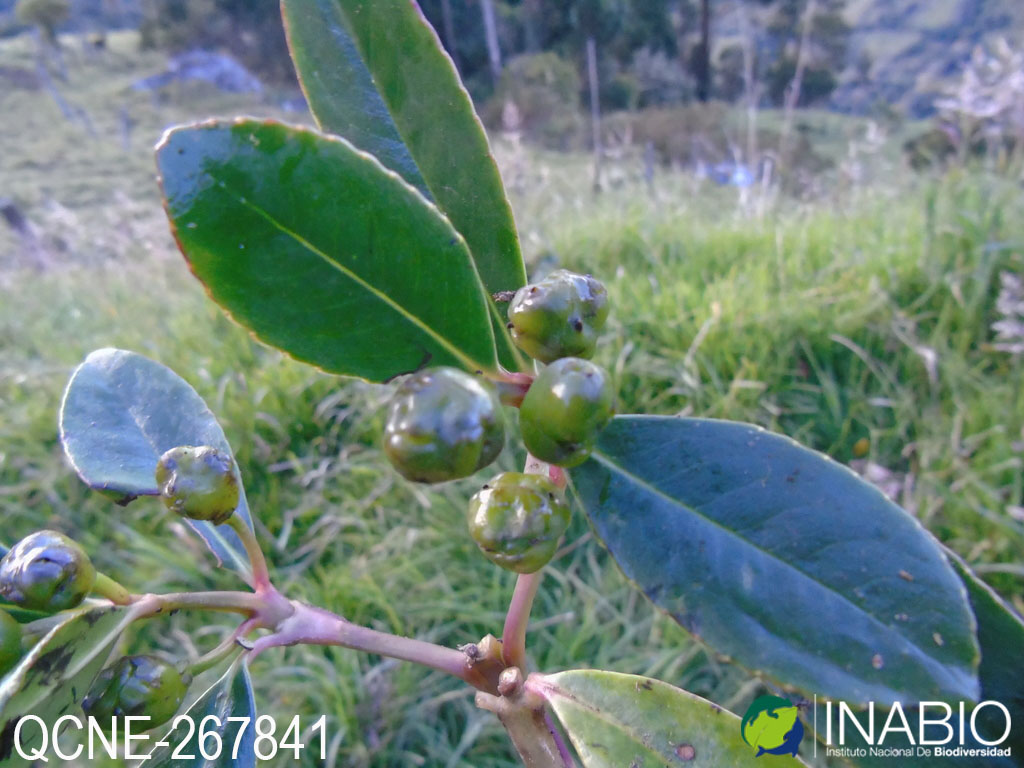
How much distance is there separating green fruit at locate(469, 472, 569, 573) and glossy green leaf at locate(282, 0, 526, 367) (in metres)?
0.11

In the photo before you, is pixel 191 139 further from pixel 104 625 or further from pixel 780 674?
pixel 780 674

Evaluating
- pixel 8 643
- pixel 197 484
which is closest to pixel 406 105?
pixel 197 484

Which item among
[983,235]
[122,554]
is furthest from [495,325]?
[983,235]

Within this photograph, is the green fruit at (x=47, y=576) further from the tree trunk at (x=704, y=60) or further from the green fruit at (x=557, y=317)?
the tree trunk at (x=704, y=60)

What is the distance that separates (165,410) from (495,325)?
0.29 metres

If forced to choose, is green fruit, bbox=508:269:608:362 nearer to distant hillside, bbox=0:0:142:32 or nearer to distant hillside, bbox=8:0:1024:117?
distant hillside, bbox=8:0:1024:117

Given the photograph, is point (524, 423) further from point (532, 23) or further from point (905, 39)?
point (905, 39)

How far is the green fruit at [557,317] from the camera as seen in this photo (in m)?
0.35

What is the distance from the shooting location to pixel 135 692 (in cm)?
35

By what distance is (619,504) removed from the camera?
42 centimetres

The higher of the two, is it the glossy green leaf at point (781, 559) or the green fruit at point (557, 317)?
the green fruit at point (557, 317)

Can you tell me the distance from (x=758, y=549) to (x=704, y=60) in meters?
10.9

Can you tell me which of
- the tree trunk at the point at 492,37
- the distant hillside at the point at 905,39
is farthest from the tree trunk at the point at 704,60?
the tree trunk at the point at 492,37

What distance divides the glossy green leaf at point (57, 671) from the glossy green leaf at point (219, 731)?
0.29 ft
